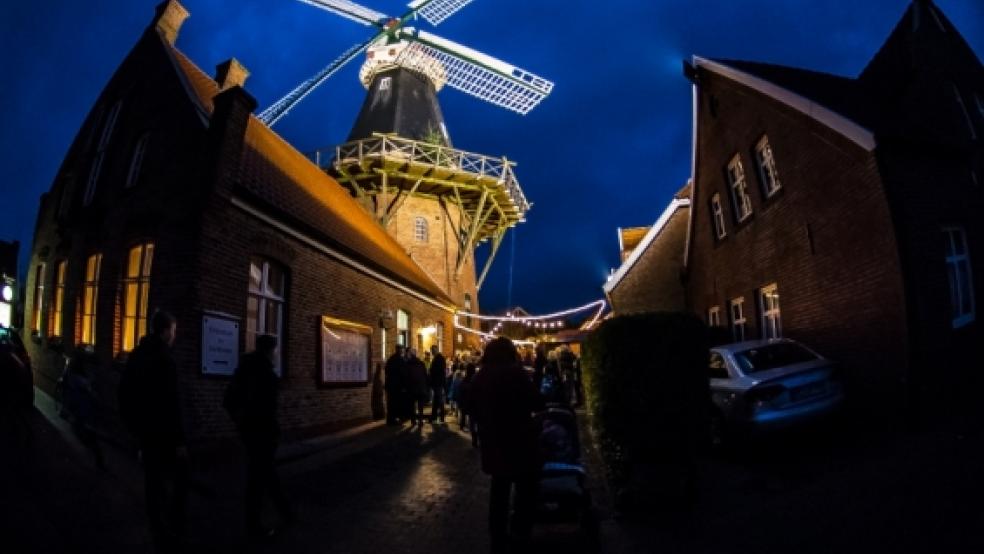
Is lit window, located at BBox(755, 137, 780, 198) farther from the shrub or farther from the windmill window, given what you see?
the windmill window

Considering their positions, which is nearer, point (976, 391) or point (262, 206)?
point (976, 391)

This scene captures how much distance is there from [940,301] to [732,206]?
5631mm

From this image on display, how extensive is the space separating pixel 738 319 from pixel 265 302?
10.1 m

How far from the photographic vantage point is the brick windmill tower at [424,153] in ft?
70.4

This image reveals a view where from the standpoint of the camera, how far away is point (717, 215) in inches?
532

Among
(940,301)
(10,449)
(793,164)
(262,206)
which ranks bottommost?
(10,449)

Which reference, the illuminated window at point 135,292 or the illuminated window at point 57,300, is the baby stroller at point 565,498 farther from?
the illuminated window at point 57,300

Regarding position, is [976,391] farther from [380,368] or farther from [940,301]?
[380,368]

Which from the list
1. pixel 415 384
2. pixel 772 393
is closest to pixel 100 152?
pixel 415 384

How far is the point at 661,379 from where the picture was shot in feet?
17.5

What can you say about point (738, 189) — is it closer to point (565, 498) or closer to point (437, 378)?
point (437, 378)

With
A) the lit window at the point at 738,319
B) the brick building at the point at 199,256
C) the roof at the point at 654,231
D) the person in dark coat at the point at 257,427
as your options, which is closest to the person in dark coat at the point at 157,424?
the person in dark coat at the point at 257,427

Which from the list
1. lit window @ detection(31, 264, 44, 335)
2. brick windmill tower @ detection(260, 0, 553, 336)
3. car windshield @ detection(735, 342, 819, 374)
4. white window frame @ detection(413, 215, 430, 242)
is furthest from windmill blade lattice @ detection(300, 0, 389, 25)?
car windshield @ detection(735, 342, 819, 374)

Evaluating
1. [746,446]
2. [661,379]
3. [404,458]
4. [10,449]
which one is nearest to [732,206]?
[746,446]
